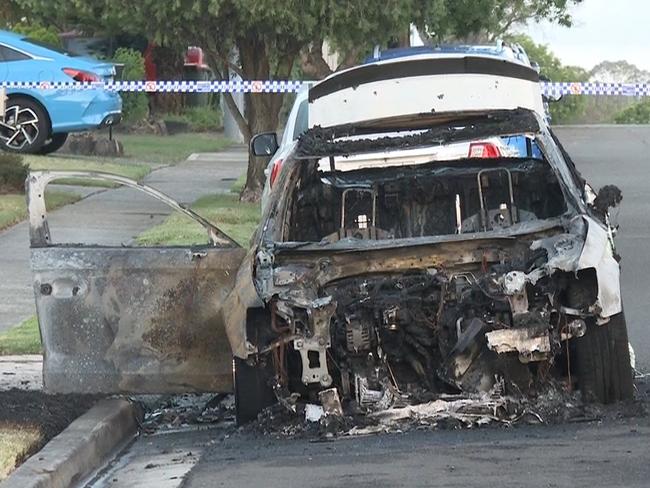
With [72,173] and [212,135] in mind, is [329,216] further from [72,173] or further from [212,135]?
[212,135]

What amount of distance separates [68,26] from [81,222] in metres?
22.5

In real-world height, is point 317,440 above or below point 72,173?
below

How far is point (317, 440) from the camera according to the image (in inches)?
314

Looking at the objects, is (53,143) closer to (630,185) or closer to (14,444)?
(630,185)

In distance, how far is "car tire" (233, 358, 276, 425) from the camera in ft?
26.9

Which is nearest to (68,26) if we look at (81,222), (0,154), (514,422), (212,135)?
(212,135)

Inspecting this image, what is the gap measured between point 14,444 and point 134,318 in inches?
52.1

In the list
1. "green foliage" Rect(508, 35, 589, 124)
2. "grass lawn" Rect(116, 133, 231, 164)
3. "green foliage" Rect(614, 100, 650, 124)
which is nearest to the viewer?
"grass lawn" Rect(116, 133, 231, 164)

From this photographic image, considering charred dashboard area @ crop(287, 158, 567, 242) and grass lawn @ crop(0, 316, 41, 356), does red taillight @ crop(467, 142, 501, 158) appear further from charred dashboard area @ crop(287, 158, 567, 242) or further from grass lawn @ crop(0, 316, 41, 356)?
grass lawn @ crop(0, 316, 41, 356)

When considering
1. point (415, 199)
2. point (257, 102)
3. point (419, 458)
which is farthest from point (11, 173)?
point (419, 458)

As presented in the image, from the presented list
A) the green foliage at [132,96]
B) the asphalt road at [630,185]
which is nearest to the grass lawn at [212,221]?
the asphalt road at [630,185]

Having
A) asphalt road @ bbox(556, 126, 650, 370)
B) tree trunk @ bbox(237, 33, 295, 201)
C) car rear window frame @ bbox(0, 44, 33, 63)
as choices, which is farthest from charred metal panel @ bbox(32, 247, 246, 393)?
car rear window frame @ bbox(0, 44, 33, 63)

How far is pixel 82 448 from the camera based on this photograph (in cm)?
791

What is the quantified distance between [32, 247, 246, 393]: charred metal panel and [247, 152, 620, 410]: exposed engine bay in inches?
30.7
